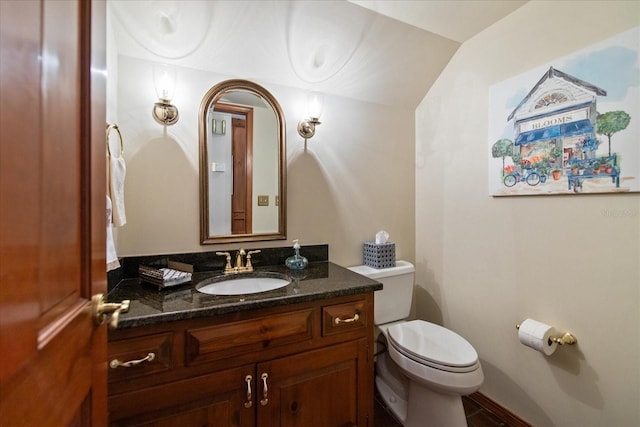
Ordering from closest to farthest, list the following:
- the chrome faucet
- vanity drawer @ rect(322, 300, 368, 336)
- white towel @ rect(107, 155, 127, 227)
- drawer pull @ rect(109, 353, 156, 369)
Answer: drawer pull @ rect(109, 353, 156, 369) < white towel @ rect(107, 155, 127, 227) < vanity drawer @ rect(322, 300, 368, 336) < the chrome faucet

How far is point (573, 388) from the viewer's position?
132 centimetres

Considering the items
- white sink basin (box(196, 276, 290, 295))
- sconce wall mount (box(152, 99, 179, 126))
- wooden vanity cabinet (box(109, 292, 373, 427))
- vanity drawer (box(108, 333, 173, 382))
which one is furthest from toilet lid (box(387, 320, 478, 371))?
sconce wall mount (box(152, 99, 179, 126))

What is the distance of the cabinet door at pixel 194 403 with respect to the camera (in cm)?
94

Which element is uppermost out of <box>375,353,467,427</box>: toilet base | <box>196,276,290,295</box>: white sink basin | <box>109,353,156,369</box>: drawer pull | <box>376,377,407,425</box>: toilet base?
<box>196,276,290,295</box>: white sink basin

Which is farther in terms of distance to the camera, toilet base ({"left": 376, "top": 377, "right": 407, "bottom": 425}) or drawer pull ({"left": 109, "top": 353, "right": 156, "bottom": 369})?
toilet base ({"left": 376, "top": 377, "right": 407, "bottom": 425})

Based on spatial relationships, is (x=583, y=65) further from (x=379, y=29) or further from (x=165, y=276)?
(x=165, y=276)

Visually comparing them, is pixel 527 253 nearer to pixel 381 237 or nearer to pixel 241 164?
pixel 381 237

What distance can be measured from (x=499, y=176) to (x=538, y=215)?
0.94 ft

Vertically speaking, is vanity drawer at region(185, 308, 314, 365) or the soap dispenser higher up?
the soap dispenser

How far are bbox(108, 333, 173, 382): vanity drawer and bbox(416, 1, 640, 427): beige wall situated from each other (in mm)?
1681

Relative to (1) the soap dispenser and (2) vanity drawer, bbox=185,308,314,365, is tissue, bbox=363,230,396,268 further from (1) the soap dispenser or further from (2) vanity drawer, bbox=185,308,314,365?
(2) vanity drawer, bbox=185,308,314,365

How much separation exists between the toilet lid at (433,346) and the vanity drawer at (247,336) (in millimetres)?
576

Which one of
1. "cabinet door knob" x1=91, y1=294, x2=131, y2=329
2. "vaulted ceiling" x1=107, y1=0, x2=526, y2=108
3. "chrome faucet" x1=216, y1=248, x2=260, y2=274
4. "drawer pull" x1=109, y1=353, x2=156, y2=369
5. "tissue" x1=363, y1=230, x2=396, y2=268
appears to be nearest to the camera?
"cabinet door knob" x1=91, y1=294, x2=131, y2=329

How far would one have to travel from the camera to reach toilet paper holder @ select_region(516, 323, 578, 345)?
130 centimetres
